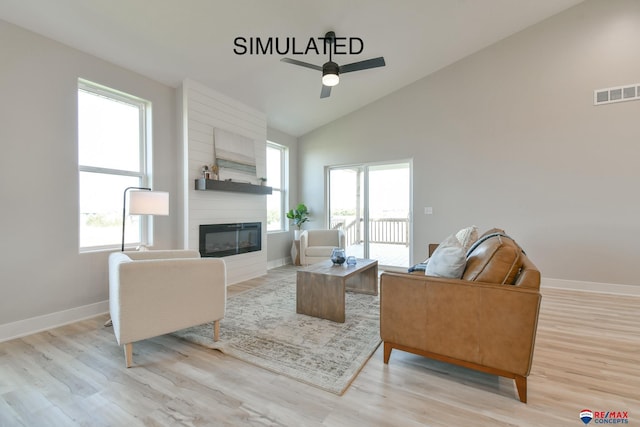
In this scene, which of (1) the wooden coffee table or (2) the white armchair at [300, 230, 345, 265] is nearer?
(1) the wooden coffee table

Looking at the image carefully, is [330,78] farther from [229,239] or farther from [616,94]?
[616,94]

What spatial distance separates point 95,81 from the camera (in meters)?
3.02

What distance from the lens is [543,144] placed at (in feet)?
13.2

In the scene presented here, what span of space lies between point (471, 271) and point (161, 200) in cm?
293

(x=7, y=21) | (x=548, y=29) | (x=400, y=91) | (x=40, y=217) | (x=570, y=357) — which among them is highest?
(x=548, y=29)

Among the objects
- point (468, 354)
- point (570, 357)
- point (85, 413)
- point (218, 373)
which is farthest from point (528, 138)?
point (85, 413)

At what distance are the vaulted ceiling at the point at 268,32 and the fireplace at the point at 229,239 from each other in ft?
6.80

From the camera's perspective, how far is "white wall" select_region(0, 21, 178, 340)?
2449 mm

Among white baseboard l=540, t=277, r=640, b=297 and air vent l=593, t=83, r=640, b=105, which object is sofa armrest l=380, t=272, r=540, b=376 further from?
air vent l=593, t=83, r=640, b=105

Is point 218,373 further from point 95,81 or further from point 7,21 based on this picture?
point 7,21

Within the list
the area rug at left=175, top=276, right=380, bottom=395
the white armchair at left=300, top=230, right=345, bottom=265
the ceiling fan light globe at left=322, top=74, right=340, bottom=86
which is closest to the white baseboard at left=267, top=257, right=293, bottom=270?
the white armchair at left=300, top=230, right=345, bottom=265

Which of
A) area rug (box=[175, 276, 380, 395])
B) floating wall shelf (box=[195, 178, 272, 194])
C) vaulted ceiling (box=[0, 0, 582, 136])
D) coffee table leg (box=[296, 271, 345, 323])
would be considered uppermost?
vaulted ceiling (box=[0, 0, 582, 136])

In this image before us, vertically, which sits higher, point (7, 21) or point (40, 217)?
point (7, 21)

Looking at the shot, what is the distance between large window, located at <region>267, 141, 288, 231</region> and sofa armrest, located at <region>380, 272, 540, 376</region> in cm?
404
